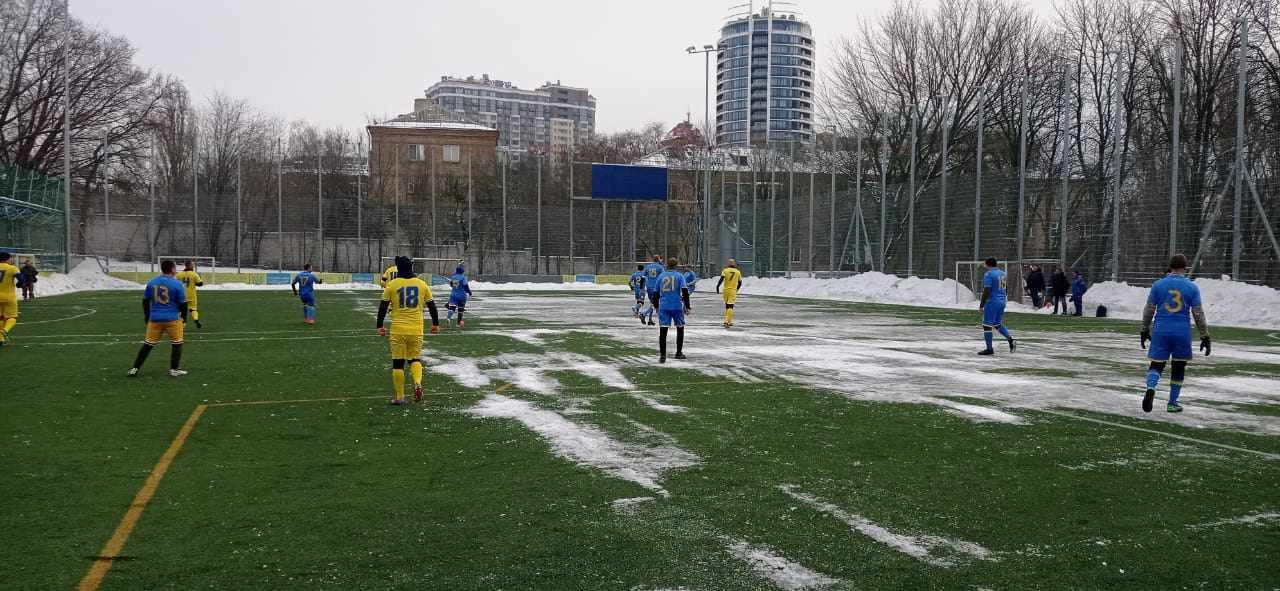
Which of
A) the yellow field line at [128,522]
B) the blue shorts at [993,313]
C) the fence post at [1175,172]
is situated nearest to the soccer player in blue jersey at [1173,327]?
the blue shorts at [993,313]

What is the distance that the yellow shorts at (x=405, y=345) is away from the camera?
10466mm

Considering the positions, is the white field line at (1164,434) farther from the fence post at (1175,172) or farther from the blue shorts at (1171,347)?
the fence post at (1175,172)

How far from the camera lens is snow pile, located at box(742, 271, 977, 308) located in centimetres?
3556

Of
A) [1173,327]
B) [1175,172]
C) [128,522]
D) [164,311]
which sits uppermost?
[1175,172]

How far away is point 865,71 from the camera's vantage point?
170 ft

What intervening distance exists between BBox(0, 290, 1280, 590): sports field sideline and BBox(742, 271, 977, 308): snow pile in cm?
2088

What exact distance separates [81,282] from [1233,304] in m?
48.1

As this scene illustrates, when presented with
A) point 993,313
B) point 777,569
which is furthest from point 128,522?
point 993,313

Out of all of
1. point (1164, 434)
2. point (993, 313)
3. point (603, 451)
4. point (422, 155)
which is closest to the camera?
point (603, 451)

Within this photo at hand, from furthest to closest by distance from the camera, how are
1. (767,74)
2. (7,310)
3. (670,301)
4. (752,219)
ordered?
(767,74) < (752,219) < (7,310) < (670,301)

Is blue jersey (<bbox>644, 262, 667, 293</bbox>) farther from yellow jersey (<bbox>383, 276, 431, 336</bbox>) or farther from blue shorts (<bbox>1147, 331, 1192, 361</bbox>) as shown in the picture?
blue shorts (<bbox>1147, 331, 1192, 361</bbox>)

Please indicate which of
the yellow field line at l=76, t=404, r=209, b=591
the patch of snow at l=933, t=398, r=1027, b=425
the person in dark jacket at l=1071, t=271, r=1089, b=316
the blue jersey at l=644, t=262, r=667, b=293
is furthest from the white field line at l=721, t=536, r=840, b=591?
the person in dark jacket at l=1071, t=271, r=1089, b=316

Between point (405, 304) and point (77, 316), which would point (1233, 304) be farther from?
point (77, 316)

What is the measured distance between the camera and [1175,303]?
9.91 m
